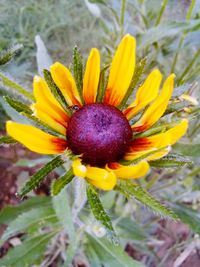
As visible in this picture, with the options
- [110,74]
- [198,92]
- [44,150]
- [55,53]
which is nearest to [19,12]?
[55,53]

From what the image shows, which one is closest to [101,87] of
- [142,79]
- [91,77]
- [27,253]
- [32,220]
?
[91,77]

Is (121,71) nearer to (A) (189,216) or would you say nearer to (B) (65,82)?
(B) (65,82)

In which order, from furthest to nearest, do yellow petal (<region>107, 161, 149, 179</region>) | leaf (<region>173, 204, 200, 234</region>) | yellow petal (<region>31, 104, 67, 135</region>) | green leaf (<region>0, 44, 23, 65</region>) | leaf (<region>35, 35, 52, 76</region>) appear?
1. leaf (<region>173, 204, 200, 234</region>)
2. leaf (<region>35, 35, 52, 76</region>)
3. green leaf (<region>0, 44, 23, 65</region>)
4. yellow petal (<region>31, 104, 67, 135</region>)
5. yellow petal (<region>107, 161, 149, 179</region>)

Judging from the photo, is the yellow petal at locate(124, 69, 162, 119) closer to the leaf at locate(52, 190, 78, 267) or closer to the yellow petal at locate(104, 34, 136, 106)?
the yellow petal at locate(104, 34, 136, 106)

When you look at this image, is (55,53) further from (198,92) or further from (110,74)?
(110,74)

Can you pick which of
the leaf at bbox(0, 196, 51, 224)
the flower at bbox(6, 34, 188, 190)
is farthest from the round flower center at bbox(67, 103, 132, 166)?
the leaf at bbox(0, 196, 51, 224)
